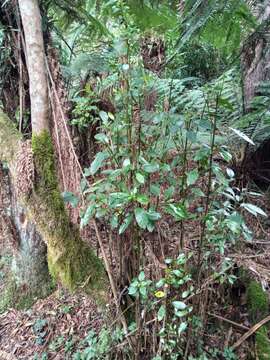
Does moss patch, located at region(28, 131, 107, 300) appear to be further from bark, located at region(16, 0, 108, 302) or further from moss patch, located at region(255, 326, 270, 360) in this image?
moss patch, located at region(255, 326, 270, 360)

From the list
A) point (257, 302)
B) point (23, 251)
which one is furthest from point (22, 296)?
point (257, 302)

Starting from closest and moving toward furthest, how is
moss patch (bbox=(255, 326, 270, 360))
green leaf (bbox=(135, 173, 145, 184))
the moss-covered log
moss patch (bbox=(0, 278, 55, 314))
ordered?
1. green leaf (bbox=(135, 173, 145, 184))
2. moss patch (bbox=(255, 326, 270, 360))
3. the moss-covered log
4. moss patch (bbox=(0, 278, 55, 314))

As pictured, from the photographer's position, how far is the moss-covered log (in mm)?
2082

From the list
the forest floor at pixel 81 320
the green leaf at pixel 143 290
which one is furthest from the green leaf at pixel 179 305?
the forest floor at pixel 81 320

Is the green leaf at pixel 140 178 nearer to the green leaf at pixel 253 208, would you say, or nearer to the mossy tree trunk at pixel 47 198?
the green leaf at pixel 253 208

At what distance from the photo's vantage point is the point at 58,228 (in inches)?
83.0

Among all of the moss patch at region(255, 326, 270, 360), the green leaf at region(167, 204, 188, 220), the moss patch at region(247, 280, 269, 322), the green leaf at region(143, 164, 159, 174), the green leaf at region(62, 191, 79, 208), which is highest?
the green leaf at region(143, 164, 159, 174)

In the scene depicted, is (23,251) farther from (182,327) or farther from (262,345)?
(262,345)

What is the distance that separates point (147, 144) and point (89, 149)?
101cm

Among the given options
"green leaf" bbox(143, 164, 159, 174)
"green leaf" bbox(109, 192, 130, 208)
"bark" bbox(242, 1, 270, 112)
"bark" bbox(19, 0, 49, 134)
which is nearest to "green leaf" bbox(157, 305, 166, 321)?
"green leaf" bbox(109, 192, 130, 208)

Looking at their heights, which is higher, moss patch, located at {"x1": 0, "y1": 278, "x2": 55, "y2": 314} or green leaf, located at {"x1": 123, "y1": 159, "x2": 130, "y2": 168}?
green leaf, located at {"x1": 123, "y1": 159, "x2": 130, "y2": 168}

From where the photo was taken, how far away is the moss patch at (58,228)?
6.83ft

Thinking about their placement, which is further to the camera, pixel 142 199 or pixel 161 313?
pixel 161 313

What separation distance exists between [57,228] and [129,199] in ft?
2.51
